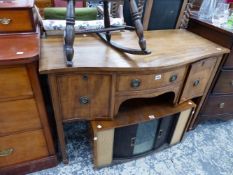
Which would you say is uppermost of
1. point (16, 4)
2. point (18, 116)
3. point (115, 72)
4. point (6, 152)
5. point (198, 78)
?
point (16, 4)

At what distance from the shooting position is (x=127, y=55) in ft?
3.23

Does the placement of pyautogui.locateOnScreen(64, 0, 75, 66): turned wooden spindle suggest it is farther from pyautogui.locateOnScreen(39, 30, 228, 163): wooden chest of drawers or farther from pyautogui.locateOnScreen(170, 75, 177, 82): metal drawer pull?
pyautogui.locateOnScreen(170, 75, 177, 82): metal drawer pull

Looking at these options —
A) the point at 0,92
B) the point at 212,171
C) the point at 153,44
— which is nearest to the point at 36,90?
the point at 0,92

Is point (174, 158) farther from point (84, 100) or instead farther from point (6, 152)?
point (6, 152)

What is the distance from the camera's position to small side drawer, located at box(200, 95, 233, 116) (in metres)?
1.43

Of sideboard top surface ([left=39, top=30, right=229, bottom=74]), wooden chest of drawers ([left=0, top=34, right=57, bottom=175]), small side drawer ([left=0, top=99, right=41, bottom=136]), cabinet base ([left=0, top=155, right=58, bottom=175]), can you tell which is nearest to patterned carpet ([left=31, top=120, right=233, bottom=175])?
cabinet base ([left=0, top=155, right=58, bottom=175])

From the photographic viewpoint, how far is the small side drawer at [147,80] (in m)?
0.93

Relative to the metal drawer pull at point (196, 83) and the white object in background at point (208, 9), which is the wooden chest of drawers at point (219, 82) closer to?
the white object in background at point (208, 9)

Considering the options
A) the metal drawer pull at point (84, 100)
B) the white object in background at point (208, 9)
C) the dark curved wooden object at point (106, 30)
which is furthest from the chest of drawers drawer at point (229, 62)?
the metal drawer pull at point (84, 100)

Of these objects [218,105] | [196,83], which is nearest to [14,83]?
[196,83]

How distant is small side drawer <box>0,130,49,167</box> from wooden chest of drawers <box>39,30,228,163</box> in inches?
4.9

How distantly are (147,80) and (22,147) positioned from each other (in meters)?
0.80

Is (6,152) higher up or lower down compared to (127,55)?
lower down

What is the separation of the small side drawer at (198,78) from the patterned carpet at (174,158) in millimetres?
464
